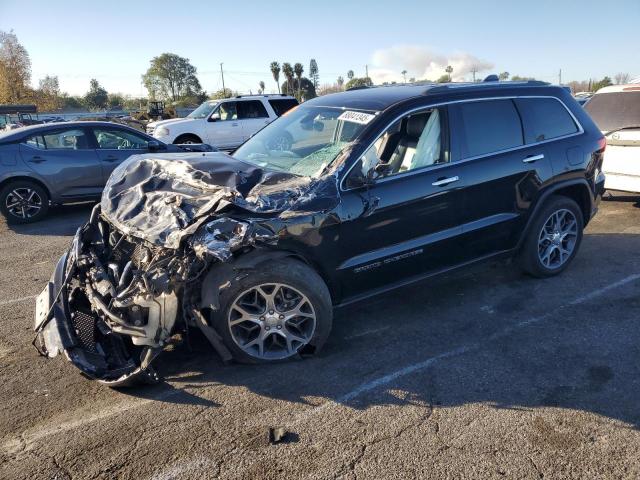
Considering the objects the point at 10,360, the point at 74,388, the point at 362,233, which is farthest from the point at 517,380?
the point at 10,360

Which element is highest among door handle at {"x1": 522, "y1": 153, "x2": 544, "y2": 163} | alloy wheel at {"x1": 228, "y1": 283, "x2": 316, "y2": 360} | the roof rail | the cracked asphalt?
the roof rail

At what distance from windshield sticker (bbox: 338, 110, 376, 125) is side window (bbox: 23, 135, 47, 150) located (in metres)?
6.47

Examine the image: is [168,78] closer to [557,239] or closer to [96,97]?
[96,97]

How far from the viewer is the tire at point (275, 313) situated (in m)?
3.30

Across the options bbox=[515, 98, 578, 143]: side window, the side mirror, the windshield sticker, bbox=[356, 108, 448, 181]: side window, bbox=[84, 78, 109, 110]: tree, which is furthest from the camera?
bbox=[84, 78, 109, 110]: tree

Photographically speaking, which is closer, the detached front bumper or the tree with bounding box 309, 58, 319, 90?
the detached front bumper

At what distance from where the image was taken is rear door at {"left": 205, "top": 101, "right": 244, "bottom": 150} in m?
14.9

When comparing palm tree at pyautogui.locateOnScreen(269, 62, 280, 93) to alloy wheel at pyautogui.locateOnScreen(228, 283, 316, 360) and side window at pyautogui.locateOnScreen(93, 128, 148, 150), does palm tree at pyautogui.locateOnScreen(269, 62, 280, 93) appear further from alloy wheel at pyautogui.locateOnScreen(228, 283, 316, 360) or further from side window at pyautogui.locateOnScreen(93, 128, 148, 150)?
alloy wheel at pyautogui.locateOnScreen(228, 283, 316, 360)

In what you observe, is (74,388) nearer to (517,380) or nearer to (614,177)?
(517,380)

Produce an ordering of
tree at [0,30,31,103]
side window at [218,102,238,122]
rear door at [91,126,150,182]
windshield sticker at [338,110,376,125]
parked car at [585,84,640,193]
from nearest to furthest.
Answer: windshield sticker at [338,110,376,125] < parked car at [585,84,640,193] < rear door at [91,126,150,182] < side window at [218,102,238,122] < tree at [0,30,31,103]

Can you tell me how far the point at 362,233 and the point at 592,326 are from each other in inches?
83.9

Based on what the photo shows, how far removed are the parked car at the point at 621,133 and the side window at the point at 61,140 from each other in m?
8.57

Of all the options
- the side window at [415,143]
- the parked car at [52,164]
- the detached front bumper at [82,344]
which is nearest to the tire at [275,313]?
the detached front bumper at [82,344]

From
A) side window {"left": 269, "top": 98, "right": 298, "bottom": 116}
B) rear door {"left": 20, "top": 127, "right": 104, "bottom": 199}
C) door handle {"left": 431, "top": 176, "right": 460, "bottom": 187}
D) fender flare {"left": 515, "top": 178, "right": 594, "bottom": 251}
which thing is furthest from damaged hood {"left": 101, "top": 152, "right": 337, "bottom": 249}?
side window {"left": 269, "top": 98, "right": 298, "bottom": 116}
